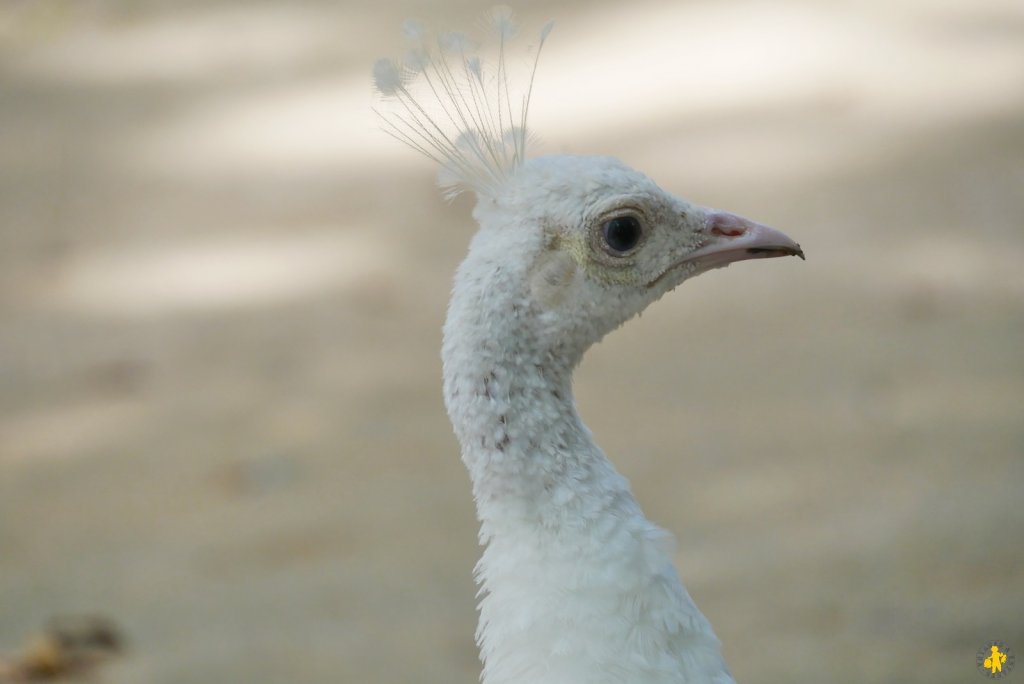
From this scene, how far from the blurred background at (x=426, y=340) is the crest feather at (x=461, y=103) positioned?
1376mm

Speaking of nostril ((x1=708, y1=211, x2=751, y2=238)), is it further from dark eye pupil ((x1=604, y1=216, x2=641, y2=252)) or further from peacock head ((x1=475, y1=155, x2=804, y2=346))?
dark eye pupil ((x1=604, y1=216, x2=641, y2=252))

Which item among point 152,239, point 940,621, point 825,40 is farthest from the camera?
point 825,40

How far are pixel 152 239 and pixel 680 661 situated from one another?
2.90 meters

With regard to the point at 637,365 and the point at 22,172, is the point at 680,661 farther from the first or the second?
the point at 22,172

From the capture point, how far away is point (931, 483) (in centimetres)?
321

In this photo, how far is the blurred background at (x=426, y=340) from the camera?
3.00m

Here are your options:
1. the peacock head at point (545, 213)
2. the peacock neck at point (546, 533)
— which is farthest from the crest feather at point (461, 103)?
the peacock neck at point (546, 533)

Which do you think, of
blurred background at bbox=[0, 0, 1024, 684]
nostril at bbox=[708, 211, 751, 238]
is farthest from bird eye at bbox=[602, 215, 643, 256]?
blurred background at bbox=[0, 0, 1024, 684]

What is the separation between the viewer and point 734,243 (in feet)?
5.47

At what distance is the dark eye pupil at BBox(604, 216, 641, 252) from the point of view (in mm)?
1592

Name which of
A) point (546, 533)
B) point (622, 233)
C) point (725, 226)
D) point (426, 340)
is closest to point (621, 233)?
point (622, 233)

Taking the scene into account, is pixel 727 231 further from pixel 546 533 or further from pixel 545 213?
pixel 546 533

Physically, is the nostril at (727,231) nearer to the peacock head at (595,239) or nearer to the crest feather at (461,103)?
the peacock head at (595,239)

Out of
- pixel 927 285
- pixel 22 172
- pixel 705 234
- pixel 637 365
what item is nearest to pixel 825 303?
pixel 927 285
